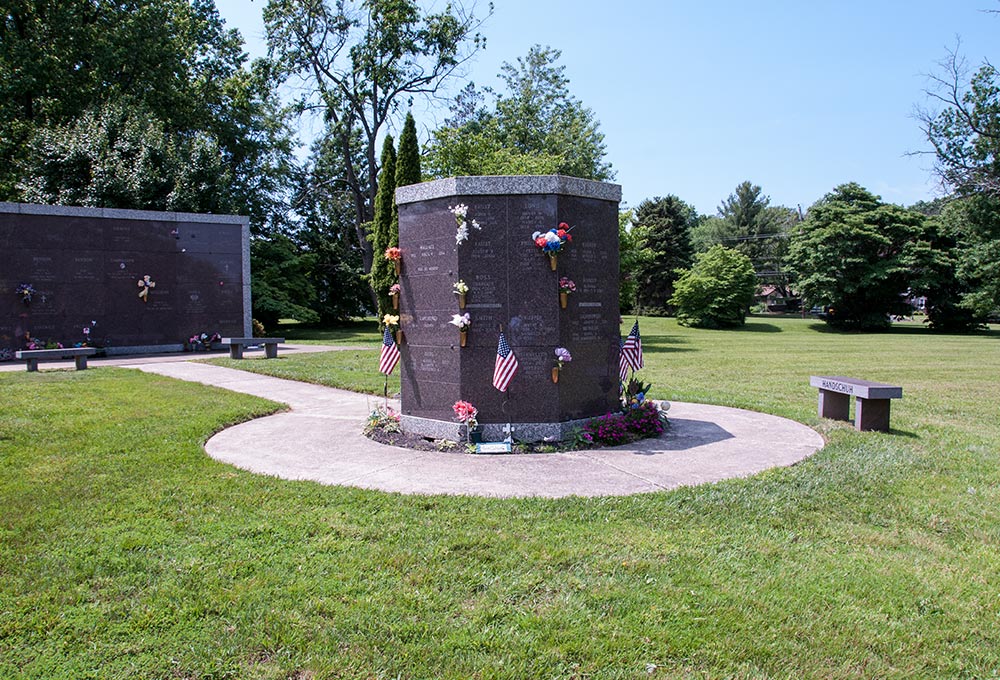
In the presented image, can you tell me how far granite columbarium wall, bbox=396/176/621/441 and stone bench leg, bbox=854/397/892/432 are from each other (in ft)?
10.9

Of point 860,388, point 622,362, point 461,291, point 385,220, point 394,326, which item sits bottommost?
point 860,388

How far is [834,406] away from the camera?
8.80 metres

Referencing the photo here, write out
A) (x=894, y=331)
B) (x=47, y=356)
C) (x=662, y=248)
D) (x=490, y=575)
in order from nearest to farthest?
(x=490, y=575) → (x=47, y=356) → (x=894, y=331) → (x=662, y=248)

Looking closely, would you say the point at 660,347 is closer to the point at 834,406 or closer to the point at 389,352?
the point at 834,406

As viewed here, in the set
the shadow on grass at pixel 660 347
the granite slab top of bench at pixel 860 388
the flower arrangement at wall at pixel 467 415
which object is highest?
the granite slab top of bench at pixel 860 388

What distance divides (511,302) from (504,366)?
712 millimetres

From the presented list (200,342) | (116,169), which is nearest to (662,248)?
(116,169)

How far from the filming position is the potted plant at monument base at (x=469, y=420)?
23.0 feet

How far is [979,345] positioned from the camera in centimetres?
2709

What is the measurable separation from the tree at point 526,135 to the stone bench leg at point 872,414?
16.2 meters

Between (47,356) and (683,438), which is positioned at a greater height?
(47,356)

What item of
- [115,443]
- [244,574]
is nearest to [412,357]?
[115,443]

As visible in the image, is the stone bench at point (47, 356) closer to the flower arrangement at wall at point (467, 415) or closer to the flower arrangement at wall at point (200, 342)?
the flower arrangement at wall at point (200, 342)

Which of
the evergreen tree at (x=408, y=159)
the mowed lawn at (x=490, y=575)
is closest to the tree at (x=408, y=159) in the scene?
the evergreen tree at (x=408, y=159)
